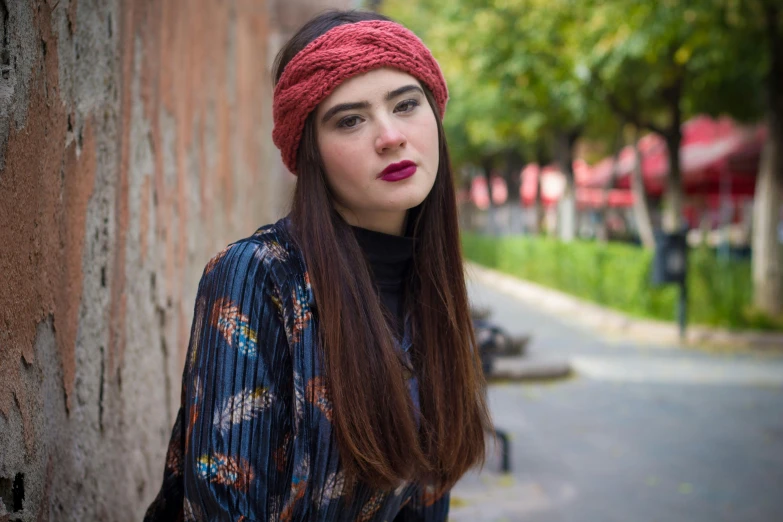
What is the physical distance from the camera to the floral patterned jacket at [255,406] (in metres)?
1.35

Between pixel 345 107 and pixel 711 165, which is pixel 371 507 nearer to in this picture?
pixel 345 107

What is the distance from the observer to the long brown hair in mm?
→ 1472

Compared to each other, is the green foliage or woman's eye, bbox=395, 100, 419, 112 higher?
woman's eye, bbox=395, 100, 419, 112

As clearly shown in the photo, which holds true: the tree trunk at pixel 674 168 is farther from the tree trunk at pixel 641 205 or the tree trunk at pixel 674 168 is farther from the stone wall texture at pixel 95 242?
the stone wall texture at pixel 95 242

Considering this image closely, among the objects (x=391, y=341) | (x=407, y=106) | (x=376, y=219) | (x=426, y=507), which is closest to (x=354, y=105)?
(x=407, y=106)

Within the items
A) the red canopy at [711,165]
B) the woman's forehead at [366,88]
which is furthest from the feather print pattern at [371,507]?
the red canopy at [711,165]

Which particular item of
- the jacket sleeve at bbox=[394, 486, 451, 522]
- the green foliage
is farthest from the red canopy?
the jacket sleeve at bbox=[394, 486, 451, 522]

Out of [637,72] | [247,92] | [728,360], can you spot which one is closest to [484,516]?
[247,92]

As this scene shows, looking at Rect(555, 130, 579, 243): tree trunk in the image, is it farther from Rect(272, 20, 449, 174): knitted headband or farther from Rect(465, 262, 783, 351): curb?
Rect(272, 20, 449, 174): knitted headband

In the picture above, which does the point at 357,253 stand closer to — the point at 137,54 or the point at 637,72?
the point at 137,54

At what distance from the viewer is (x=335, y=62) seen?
1.52 meters

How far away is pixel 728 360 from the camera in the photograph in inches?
356

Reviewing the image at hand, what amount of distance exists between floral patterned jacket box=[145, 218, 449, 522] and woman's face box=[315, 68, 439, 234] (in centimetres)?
21

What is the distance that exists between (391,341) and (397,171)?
0.39 m
